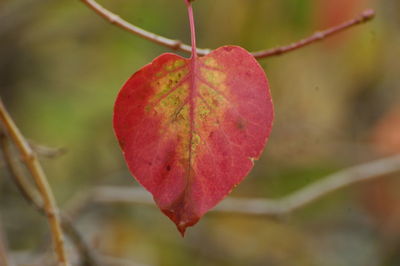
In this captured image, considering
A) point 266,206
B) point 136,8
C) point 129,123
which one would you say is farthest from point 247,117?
point 136,8

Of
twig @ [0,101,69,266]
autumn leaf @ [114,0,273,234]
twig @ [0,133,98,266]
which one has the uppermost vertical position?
autumn leaf @ [114,0,273,234]

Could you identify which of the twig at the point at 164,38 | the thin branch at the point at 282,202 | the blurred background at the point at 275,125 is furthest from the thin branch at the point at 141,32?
the blurred background at the point at 275,125

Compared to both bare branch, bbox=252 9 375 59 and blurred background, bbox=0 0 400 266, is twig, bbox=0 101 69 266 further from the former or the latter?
blurred background, bbox=0 0 400 266

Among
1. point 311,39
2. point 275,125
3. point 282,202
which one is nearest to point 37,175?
point 311,39

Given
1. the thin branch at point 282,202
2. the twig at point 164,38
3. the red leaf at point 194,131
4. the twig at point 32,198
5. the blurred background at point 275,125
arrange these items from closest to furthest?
1. the red leaf at point 194,131
2. the twig at point 164,38
3. the twig at point 32,198
4. the thin branch at point 282,202
5. the blurred background at point 275,125

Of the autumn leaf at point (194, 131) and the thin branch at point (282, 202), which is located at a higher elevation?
the autumn leaf at point (194, 131)

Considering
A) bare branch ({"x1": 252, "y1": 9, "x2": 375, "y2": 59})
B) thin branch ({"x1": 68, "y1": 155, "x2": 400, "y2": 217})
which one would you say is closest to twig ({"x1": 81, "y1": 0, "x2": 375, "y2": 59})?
bare branch ({"x1": 252, "y1": 9, "x2": 375, "y2": 59})

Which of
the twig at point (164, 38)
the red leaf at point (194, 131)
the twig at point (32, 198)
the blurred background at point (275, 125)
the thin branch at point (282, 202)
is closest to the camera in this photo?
the red leaf at point (194, 131)

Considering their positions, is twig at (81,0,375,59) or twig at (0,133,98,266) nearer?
twig at (81,0,375,59)

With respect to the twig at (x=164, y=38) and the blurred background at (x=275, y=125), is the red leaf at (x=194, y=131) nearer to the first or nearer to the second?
the twig at (x=164, y=38)
